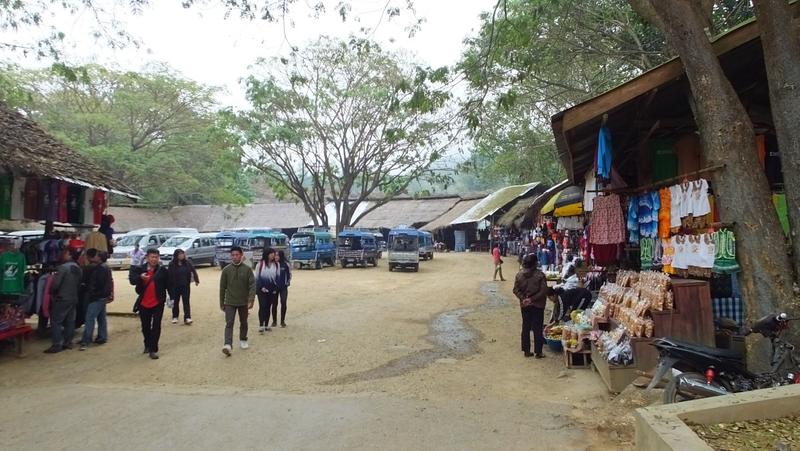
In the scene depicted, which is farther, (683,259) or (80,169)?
(80,169)

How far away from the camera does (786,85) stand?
4340 mm

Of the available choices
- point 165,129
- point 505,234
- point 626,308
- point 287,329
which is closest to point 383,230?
point 505,234

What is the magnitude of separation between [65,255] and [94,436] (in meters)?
5.28

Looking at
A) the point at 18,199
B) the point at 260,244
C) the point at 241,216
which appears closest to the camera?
the point at 18,199

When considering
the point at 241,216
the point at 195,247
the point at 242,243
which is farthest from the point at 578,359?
the point at 241,216

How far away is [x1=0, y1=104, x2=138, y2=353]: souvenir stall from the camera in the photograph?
7832mm

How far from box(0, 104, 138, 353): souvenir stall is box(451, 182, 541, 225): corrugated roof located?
23828mm

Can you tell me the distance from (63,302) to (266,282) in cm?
310

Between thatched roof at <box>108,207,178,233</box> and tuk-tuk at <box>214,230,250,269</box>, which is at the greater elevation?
thatched roof at <box>108,207,178,233</box>

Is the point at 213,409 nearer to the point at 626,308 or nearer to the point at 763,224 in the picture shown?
the point at 626,308

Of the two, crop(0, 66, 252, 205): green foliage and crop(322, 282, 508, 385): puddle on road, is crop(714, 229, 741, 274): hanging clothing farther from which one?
crop(0, 66, 252, 205): green foliage

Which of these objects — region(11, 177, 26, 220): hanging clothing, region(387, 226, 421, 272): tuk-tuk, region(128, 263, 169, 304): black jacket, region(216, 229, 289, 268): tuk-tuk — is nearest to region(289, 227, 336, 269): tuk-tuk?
region(216, 229, 289, 268): tuk-tuk

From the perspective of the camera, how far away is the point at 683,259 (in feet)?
19.2

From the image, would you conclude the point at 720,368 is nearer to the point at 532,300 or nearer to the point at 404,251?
the point at 532,300
